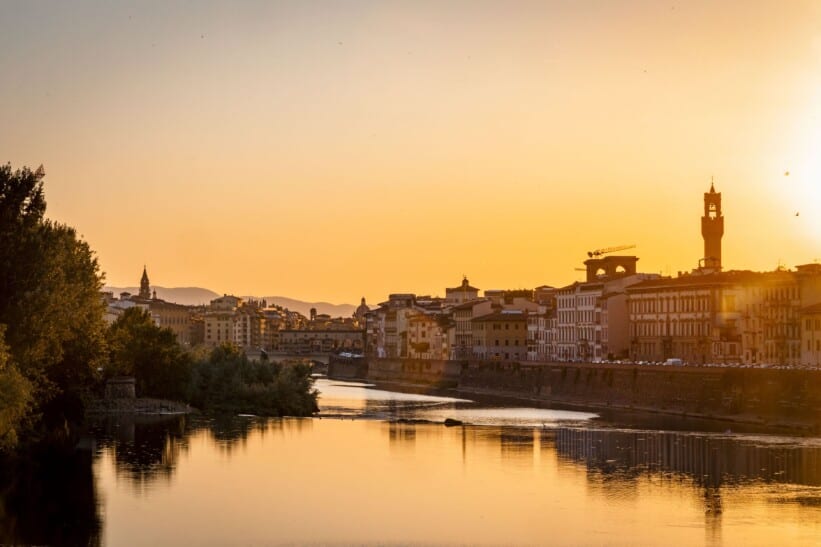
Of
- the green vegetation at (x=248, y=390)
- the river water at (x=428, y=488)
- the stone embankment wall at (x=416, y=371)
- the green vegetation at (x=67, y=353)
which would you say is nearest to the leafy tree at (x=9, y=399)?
the green vegetation at (x=67, y=353)

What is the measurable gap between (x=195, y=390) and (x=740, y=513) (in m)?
48.3

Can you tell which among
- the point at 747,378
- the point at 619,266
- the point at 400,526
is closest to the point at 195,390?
the point at 747,378

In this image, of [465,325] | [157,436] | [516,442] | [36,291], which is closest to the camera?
[36,291]

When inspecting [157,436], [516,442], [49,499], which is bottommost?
[49,499]

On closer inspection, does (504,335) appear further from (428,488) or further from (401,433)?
(428,488)

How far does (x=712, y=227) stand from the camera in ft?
514

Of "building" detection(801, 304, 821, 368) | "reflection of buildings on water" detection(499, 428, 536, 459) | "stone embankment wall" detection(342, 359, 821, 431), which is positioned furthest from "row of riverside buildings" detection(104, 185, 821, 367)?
"reflection of buildings on water" detection(499, 428, 536, 459)

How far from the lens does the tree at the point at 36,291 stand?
56656 mm

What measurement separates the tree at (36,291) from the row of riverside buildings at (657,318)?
46.8m

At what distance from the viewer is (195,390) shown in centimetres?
9525

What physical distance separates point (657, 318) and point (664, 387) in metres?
28.1

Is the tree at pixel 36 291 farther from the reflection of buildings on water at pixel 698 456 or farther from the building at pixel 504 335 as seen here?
the building at pixel 504 335

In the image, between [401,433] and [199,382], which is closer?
[401,433]

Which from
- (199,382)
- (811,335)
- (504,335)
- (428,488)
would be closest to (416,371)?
(504,335)
